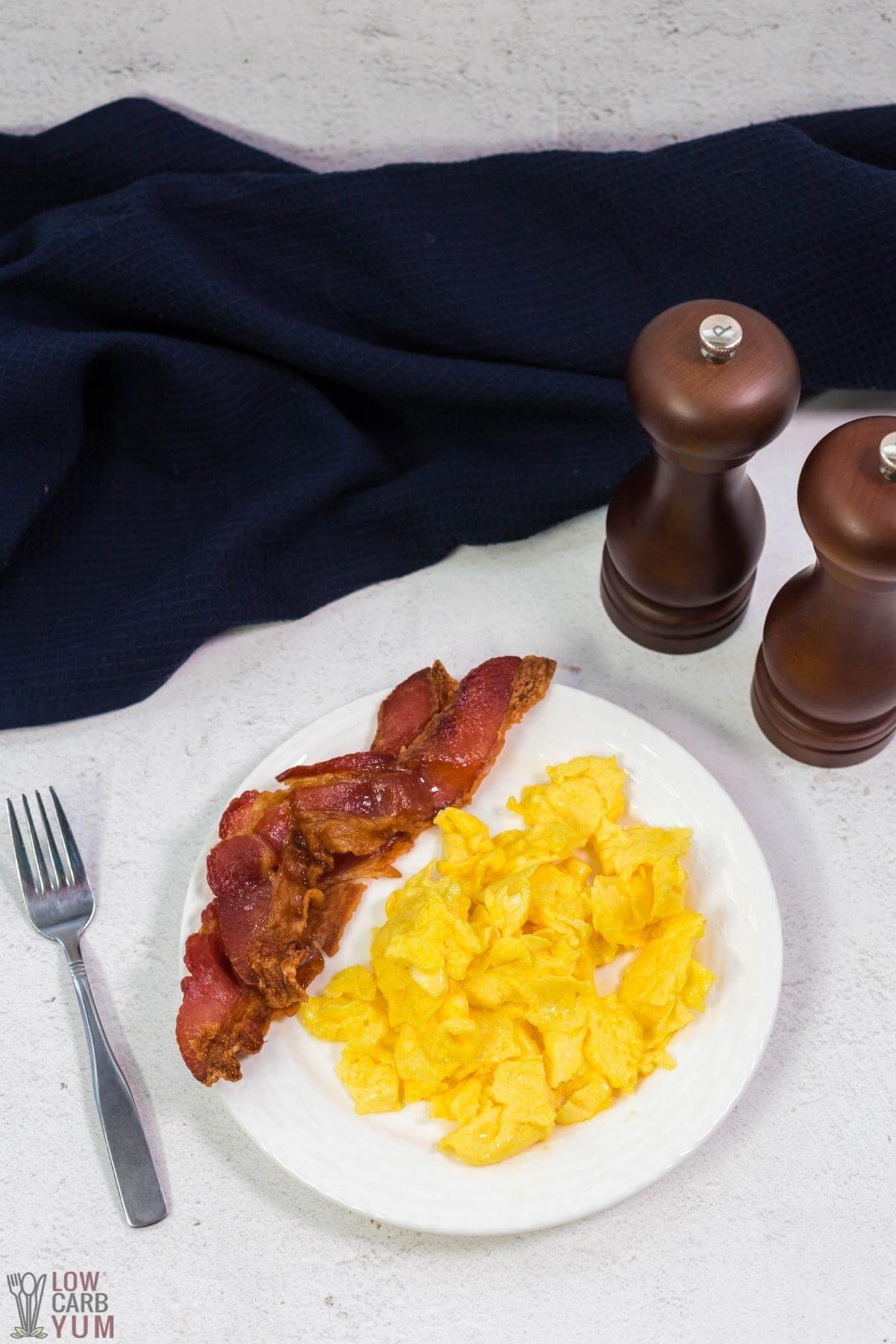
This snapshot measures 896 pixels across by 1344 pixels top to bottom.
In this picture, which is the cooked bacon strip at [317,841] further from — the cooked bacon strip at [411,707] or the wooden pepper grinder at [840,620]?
the wooden pepper grinder at [840,620]

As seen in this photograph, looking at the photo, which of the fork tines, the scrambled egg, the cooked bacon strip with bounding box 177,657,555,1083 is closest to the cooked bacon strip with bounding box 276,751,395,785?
the cooked bacon strip with bounding box 177,657,555,1083

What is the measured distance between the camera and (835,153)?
166cm

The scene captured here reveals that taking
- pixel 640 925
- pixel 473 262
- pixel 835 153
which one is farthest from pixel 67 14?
pixel 640 925

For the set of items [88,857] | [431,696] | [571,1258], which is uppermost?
[431,696]

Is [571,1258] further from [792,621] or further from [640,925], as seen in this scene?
[792,621]

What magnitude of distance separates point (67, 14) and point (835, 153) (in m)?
0.95

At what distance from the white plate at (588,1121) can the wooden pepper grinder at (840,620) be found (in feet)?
0.44

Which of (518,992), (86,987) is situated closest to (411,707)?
(518,992)

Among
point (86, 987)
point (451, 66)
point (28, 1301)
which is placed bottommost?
point (28, 1301)

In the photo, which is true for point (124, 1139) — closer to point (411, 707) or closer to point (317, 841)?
point (317, 841)

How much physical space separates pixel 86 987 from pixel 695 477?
0.82 metres

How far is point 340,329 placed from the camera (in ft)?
5.85

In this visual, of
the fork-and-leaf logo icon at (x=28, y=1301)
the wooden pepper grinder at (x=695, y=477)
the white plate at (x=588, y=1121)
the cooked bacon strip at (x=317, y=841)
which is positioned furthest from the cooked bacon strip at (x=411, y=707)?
the fork-and-leaf logo icon at (x=28, y=1301)

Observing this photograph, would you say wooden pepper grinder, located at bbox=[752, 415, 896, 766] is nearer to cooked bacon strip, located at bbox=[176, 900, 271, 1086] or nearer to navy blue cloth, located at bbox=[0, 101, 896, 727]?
navy blue cloth, located at bbox=[0, 101, 896, 727]
